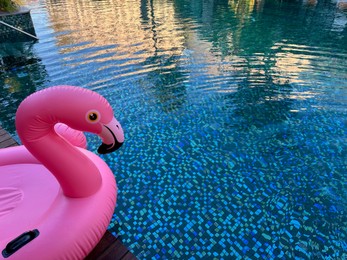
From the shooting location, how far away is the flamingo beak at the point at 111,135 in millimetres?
2199

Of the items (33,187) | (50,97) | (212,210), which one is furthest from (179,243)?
(50,97)

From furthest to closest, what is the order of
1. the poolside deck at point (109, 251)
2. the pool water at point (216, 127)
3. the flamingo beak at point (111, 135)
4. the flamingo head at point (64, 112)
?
1. the pool water at point (216, 127)
2. the poolside deck at point (109, 251)
3. the flamingo beak at point (111, 135)
4. the flamingo head at point (64, 112)

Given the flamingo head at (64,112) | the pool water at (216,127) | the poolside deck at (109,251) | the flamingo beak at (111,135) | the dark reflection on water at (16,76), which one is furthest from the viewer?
the dark reflection on water at (16,76)

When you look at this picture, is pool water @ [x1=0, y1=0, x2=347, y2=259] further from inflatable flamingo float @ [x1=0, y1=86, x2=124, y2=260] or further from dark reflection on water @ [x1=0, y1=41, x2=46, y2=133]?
inflatable flamingo float @ [x1=0, y1=86, x2=124, y2=260]

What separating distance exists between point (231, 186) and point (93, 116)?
270cm

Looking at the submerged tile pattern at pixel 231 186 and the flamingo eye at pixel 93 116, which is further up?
the flamingo eye at pixel 93 116

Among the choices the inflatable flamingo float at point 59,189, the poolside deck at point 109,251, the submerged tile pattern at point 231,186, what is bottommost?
the submerged tile pattern at point 231,186

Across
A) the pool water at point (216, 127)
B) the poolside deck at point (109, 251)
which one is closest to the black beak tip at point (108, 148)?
the poolside deck at point (109, 251)

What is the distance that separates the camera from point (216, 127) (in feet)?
18.1

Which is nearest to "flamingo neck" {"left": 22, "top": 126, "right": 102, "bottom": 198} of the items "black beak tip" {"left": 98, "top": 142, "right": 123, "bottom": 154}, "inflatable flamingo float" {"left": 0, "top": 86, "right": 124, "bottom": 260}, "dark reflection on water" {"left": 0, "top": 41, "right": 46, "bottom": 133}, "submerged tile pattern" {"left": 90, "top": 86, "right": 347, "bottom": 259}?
"inflatable flamingo float" {"left": 0, "top": 86, "right": 124, "bottom": 260}

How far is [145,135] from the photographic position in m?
5.30

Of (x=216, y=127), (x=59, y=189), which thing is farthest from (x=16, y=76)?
(x=59, y=189)

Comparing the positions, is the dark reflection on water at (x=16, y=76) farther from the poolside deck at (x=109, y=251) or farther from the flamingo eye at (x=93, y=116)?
the flamingo eye at (x=93, y=116)

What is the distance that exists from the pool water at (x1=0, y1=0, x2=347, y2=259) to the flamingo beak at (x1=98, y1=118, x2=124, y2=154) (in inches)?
62.6
